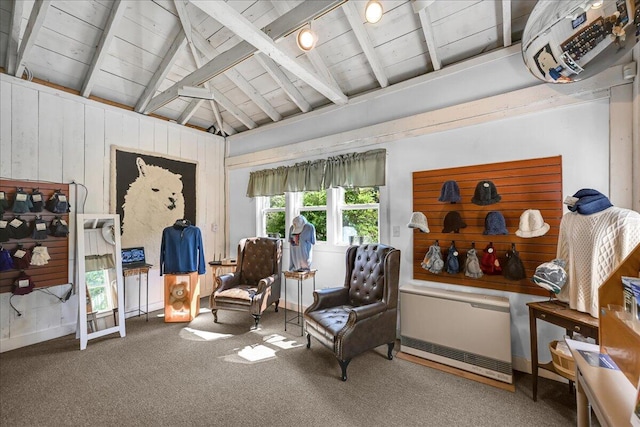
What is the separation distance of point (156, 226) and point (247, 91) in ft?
8.12

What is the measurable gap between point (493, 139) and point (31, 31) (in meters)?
4.61

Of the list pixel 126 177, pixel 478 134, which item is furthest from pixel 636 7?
pixel 126 177

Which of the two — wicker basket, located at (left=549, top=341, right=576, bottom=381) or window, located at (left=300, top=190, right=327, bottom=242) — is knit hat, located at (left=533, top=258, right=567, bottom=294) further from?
window, located at (left=300, top=190, right=327, bottom=242)

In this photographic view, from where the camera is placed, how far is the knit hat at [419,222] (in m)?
2.94

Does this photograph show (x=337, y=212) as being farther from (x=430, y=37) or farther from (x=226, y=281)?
(x=430, y=37)

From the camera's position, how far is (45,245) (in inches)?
130

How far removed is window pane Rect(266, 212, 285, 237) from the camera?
15.3ft

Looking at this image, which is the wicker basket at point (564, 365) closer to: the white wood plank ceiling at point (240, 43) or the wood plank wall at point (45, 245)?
the white wood plank ceiling at point (240, 43)

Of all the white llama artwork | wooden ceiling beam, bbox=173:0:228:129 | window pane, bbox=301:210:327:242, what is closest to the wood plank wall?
the white llama artwork

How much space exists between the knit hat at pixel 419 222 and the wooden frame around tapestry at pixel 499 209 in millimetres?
149

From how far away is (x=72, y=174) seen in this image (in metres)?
3.55

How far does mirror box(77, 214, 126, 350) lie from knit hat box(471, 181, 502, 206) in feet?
13.5

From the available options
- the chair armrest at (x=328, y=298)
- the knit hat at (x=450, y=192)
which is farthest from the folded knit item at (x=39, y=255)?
the knit hat at (x=450, y=192)

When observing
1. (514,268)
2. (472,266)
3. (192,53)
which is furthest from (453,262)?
(192,53)
